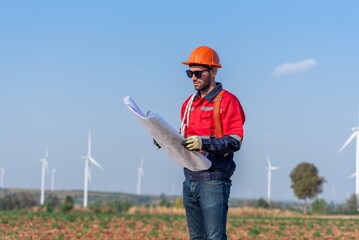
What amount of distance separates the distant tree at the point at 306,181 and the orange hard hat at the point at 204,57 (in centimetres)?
5341

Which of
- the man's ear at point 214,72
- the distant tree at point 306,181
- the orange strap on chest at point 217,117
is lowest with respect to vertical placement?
the orange strap on chest at point 217,117

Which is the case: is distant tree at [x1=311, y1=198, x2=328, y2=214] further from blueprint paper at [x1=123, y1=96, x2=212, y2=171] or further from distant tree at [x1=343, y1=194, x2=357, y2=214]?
blueprint paper at [x1=123, y1=96, x2=212, y2=171]

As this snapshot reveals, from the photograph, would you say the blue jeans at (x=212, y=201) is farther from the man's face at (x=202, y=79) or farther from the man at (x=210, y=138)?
the man's face at (x=202, y=79)

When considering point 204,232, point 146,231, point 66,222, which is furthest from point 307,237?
point 204,232

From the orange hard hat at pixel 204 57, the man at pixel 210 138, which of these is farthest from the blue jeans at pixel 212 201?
the orange hard hat at pixel 204 57

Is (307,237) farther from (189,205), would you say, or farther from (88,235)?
(189,205)

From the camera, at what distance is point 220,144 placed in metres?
5.28

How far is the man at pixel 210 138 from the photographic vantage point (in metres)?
5.41

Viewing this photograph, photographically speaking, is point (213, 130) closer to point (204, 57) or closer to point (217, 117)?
point (217, 117)

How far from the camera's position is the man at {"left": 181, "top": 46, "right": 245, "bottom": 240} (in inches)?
213

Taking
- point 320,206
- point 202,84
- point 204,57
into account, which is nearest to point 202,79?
point 202,84

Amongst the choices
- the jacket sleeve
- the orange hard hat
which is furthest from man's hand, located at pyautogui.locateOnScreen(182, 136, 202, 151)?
the orange hard hat

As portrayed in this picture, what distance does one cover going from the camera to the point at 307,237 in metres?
18.4

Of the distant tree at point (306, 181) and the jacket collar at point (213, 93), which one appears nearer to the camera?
the jacket collar at point (213, 93)
